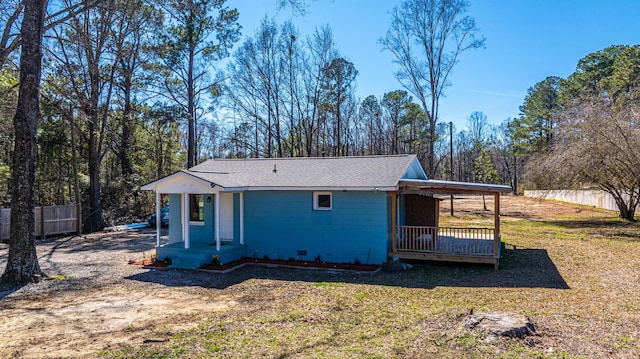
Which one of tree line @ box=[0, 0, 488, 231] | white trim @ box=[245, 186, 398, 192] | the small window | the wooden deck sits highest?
tree line @ box=[0, 0, 488, 231]

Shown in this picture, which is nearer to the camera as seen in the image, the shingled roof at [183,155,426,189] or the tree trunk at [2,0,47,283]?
the tree trunk at [2,0,47,283]

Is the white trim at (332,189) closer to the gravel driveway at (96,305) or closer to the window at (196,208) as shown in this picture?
the window at (196,208)

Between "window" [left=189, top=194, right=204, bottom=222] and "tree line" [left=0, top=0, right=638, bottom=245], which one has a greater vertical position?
"tree line" [left=0, top=0, right=638, bottom=245]

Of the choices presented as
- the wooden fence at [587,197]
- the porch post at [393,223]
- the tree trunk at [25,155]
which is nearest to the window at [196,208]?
the tree trunk at [25,155]

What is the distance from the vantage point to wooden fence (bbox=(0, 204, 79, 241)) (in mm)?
15820

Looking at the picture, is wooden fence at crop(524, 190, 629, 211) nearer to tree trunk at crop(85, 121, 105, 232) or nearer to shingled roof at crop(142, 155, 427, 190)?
shingled roof at crop(142, 155, 427, 190)

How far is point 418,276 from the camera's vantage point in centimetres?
953

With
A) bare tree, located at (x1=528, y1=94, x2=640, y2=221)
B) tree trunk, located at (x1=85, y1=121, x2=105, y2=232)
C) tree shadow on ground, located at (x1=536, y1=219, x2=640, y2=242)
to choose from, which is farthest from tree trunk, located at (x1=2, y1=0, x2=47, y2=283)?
bare tree, located at (x1=528, y1=94, x2=640, y2=221)

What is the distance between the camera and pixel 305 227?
37.4ft

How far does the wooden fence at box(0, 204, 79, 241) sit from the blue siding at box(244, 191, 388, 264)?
430 inches

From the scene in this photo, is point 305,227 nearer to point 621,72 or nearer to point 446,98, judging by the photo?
point 446,98

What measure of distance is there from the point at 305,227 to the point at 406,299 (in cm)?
457

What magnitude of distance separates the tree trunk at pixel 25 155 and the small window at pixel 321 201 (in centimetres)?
698

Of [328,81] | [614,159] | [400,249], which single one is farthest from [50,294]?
[328,81]
